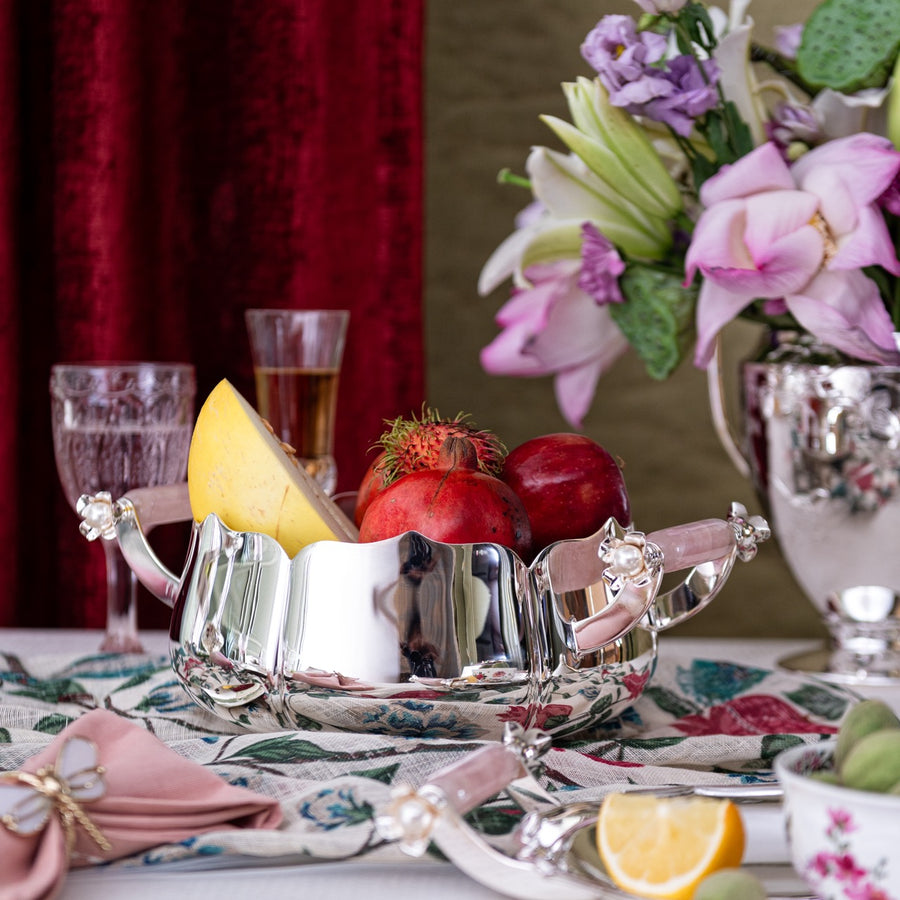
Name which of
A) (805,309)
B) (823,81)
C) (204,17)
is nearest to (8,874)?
(805,309)

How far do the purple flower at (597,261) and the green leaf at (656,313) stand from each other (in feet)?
0.07

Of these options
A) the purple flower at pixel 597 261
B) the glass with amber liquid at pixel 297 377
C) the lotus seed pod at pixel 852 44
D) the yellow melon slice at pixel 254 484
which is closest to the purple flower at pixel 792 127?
the lotus seed pod at pixel 852 44

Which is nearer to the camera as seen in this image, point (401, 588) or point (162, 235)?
point (401, 588)

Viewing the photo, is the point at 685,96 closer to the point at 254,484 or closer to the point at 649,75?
the point at 649,75

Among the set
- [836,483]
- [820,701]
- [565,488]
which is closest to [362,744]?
[565,488]

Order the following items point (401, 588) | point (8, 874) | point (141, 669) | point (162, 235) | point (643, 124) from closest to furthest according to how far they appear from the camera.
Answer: point (8, 874), point (401, 588), point (141, 669), point (643, 124), point (162, 235)

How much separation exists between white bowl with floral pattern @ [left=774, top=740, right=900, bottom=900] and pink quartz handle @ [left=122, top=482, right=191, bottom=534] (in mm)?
377

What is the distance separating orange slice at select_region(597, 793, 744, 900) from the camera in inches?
14.2

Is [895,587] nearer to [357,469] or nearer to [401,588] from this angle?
[401,588]

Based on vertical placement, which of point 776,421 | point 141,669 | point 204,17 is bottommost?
point 141,669

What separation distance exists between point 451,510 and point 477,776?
158 mm

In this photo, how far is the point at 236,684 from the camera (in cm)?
53

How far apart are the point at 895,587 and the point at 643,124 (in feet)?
1.17

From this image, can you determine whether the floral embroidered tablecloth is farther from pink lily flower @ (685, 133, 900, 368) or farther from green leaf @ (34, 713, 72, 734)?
pink lily flower @ (685, 133, 900, 368)
